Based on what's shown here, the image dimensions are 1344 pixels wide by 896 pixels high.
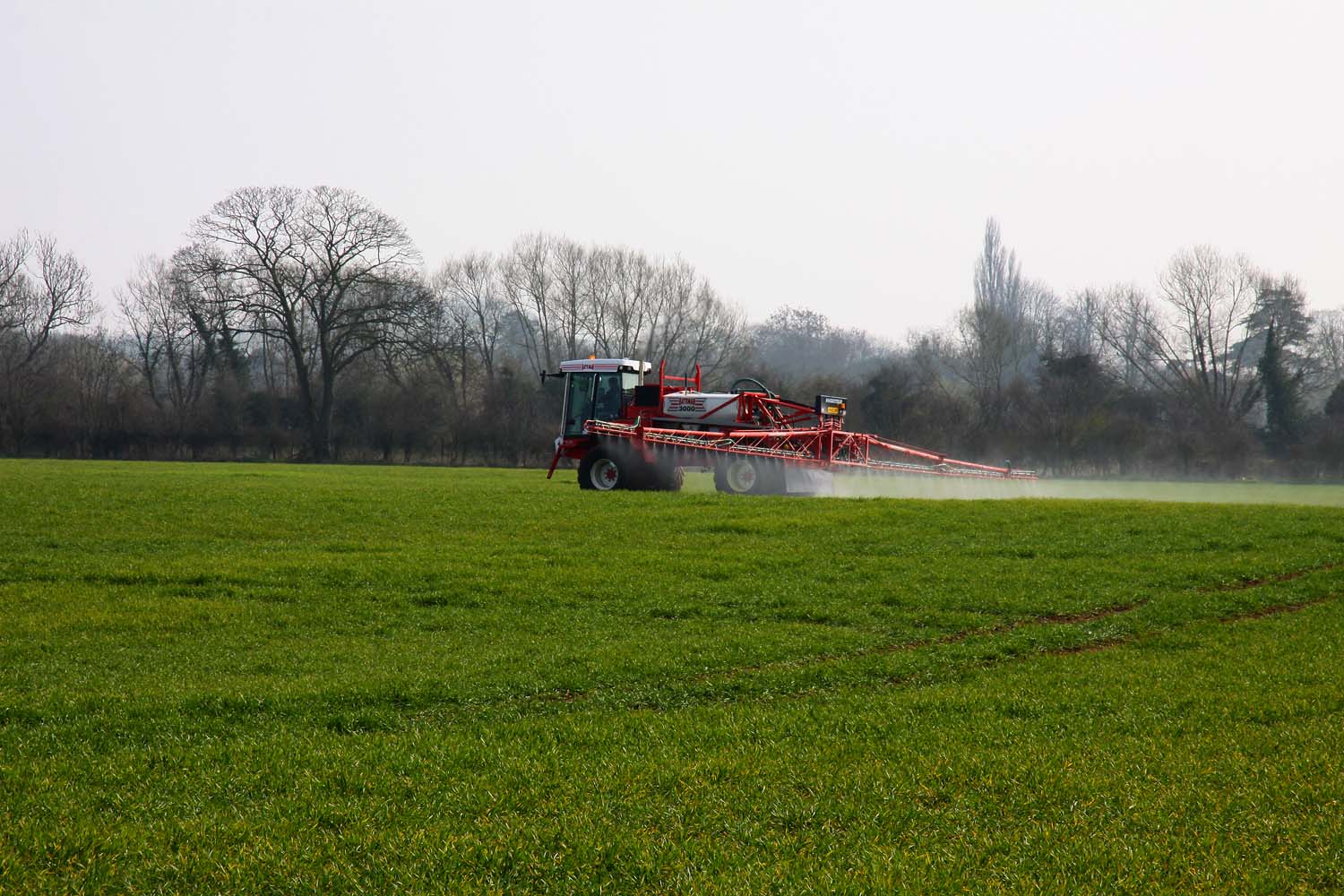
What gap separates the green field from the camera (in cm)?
453

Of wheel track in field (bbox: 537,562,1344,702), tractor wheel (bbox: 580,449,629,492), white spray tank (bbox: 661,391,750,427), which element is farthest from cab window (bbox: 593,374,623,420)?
wheel track in field (bbox: 537,562,1344,702)

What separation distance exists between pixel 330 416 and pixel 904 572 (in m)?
53.9

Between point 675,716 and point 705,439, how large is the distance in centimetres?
1810

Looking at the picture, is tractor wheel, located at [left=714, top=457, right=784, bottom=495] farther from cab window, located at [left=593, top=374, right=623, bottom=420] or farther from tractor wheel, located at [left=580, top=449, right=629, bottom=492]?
cab window, located at [left=593, top=374, right=623, bottom=420]

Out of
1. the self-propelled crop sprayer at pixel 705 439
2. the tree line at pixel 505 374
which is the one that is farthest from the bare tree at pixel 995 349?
the self-propelled crop sprayer at pixel 705 439

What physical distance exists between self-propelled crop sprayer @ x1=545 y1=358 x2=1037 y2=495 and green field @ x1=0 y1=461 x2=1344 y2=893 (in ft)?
30.5

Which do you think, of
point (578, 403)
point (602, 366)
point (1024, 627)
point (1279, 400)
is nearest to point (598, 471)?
point (578, 403)

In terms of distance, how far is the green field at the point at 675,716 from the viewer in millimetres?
4531

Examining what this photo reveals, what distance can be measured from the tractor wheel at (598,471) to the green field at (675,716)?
32.5ft

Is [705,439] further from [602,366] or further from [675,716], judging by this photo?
[675,716]

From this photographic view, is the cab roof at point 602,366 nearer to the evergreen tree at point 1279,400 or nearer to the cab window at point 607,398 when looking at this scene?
the cab window at point 607,398

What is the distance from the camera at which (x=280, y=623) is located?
10.3 m

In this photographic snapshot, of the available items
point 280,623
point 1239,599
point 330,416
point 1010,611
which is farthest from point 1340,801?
point 330,416

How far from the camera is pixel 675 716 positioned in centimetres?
690
